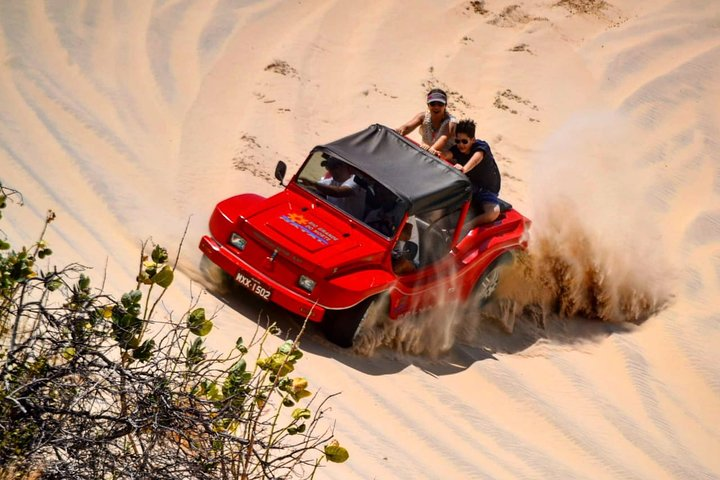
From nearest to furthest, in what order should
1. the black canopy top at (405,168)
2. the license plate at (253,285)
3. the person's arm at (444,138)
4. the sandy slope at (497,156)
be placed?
the license plate at (253,285) → the sandy slope at (497,156) → the black canopy top at (405,168) → the person's arm at (444,138)

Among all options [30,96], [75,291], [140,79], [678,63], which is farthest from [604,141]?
[75,291]

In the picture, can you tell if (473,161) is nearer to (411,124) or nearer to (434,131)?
(434,131)

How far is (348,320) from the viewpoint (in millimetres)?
8016

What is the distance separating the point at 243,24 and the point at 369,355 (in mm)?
7195

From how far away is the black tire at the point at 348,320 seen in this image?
8.00 m

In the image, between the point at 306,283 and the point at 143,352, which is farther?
the point at 306,283

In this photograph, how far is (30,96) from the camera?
1075cm

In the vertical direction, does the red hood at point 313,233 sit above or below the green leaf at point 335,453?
below

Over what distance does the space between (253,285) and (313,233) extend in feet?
2.16

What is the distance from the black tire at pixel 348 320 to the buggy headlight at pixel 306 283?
29cm

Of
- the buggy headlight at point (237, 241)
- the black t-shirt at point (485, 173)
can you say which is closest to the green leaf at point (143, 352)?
the buggy headlight at point (237, 241)

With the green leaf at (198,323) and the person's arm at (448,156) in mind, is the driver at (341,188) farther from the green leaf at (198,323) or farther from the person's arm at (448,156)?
the green leaf at (198,323)

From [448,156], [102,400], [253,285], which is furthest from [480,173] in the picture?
[102,400]

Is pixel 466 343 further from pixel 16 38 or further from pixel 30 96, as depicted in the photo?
pixel 16 38
